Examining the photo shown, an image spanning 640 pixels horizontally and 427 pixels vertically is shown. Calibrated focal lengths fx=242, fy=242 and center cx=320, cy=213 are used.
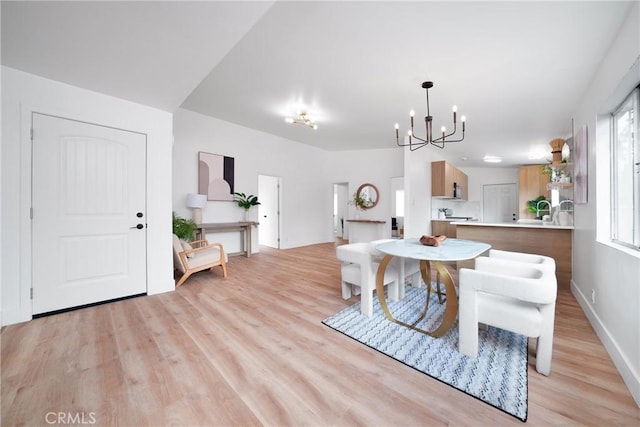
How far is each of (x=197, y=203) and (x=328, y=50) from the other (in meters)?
3.25

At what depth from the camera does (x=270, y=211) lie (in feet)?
21.6

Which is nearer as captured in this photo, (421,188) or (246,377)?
(246,377)

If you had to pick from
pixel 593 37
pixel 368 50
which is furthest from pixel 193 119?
pixel 593 37

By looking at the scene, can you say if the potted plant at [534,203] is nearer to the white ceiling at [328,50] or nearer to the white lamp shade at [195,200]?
the white ceiling at [328,50]

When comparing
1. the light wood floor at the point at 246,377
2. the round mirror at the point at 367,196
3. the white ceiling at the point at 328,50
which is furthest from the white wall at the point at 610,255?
the round mirror at the point at 367,196

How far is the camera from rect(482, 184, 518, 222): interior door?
25.4 feet

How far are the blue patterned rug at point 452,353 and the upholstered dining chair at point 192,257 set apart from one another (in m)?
2.14

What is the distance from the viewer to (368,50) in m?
2.33

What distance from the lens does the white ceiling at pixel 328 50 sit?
1.69m

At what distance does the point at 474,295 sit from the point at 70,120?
13.1ft

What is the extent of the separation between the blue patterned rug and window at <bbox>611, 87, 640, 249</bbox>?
1.12m

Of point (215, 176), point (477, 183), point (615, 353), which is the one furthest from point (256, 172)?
point (477, 183)

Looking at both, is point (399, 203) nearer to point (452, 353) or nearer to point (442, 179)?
point (442, 179)

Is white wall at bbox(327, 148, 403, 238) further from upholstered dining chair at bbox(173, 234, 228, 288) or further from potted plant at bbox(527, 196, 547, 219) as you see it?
upholstered dining chair at bbox(173, 234, 228, 288)
